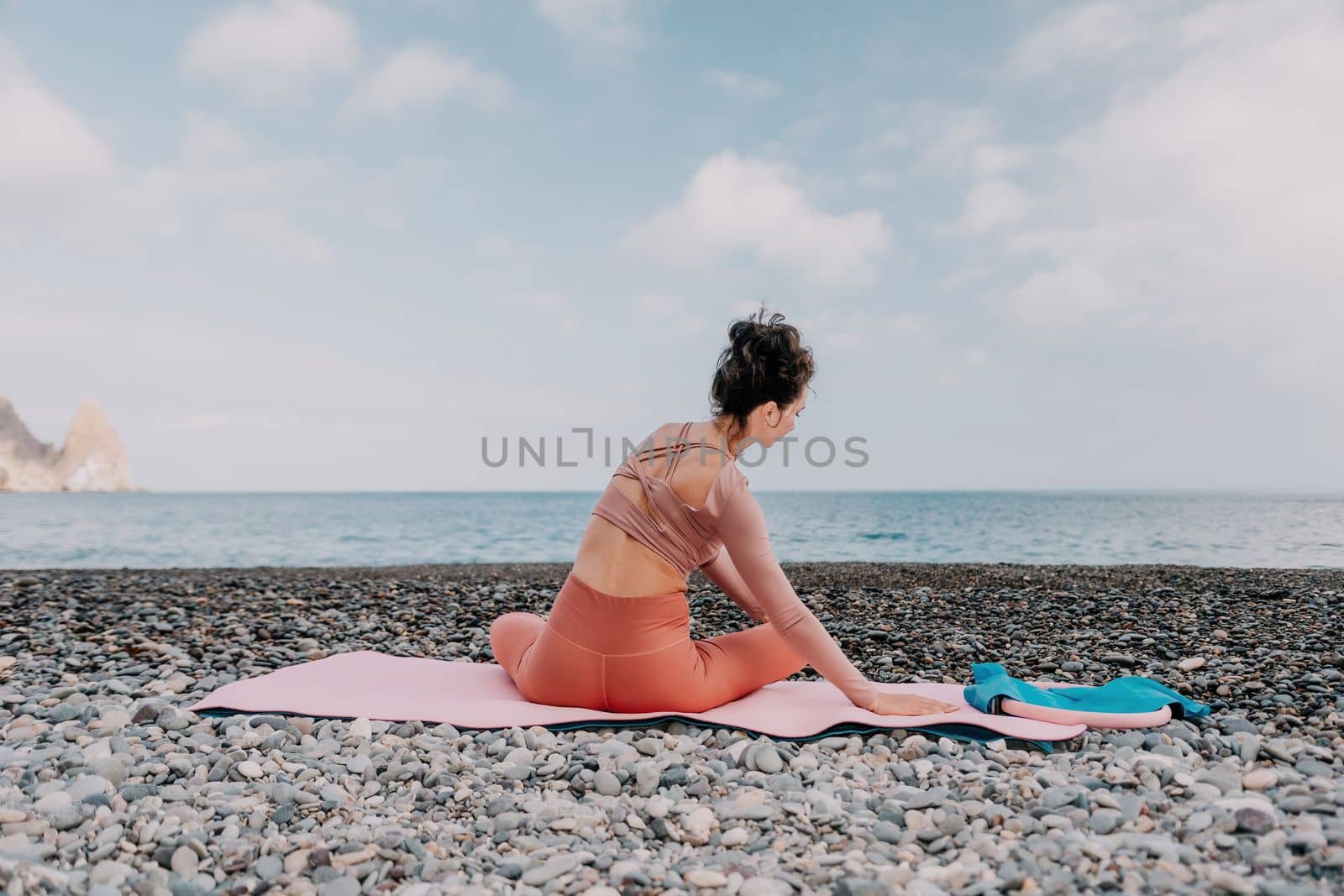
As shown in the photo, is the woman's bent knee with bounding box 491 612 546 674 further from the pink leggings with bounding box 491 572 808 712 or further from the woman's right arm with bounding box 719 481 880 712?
the woman's right arm with bounding box 719 481 880 712

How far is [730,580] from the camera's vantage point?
401 cm

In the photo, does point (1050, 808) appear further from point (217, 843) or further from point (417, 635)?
point (417, 635)

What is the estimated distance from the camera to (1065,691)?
13.3 feet

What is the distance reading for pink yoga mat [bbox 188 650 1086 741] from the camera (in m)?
3.56

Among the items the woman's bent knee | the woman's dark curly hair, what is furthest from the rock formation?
the woman's dark curly hair

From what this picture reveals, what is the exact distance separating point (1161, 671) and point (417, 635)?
4.88 meters

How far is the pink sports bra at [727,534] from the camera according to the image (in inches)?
134

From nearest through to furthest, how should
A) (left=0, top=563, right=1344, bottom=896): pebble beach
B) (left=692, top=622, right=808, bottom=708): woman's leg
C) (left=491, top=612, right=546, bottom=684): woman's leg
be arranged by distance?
1. (left=0, top=563, right=1344, bottom=896): pebble beach
2. (left=692, top=622, right=808, bottom=708): woman's leg
3. (left=491, top=612, right=546, bottom=684): woman's leg

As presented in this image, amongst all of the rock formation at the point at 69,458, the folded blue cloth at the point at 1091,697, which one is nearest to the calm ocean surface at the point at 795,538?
the folded blue cloth at the point at 1091,697

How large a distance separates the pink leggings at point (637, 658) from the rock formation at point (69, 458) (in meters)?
110

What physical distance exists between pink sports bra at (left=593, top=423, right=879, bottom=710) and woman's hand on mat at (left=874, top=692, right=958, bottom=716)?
0.12m

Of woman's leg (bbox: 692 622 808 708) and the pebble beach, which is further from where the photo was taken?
woman's leg (bbox: 692 622 808 708)

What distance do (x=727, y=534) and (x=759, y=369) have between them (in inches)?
26.6

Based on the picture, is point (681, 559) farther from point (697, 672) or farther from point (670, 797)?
point (670, 797)
